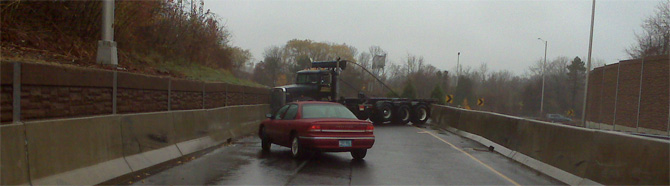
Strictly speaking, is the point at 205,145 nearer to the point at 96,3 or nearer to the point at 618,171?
the point at 96,3

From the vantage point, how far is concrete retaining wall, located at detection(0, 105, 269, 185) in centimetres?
611

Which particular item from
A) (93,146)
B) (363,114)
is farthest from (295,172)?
(363,114)

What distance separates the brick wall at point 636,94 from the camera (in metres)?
27.4

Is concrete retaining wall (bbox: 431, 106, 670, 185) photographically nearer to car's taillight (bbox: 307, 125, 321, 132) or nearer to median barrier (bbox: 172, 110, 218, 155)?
car's taillight (bbox: 307, 125, 321, 132)

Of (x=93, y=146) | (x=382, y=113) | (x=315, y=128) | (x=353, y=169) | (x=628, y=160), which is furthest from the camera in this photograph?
(x=382, y=113)

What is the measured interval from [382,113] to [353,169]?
52.9ft

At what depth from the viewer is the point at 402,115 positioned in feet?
86.7

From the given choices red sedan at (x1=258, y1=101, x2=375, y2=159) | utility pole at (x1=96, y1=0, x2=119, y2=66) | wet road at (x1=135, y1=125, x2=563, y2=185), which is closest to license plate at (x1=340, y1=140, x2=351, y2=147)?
red sedan at (x1=258, y1=101, x2=375, y2=159)

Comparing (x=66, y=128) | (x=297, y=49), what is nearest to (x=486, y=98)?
(x=297, y=49)

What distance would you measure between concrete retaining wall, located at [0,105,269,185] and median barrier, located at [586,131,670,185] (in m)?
7.49

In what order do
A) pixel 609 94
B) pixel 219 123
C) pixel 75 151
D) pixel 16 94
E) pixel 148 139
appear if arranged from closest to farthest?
pixel 16 94 → pixel 75 151 → pixel 148 139 → pixel 219 123 → pixel 609 94

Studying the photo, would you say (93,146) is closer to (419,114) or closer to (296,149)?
(296,149)

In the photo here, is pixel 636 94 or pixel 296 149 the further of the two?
pixel 636 94

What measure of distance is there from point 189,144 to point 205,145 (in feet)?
3.63
